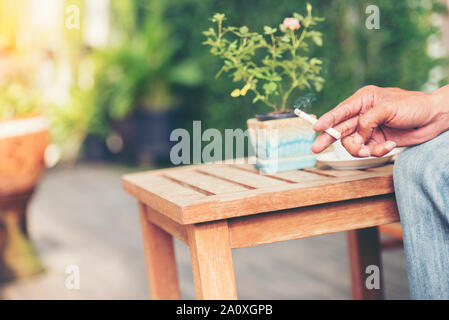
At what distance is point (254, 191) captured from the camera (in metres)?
1.28

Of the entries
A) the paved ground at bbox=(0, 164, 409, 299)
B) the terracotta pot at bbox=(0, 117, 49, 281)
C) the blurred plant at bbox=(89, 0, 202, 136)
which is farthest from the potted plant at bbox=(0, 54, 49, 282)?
the blurred plant at bbox=(89, 0, 202, 136)

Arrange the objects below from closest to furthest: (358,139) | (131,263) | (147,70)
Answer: (358,139)
(131,263)
(147,70)

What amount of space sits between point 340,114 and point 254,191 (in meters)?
0.27

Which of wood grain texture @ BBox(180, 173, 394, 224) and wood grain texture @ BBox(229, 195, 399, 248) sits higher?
wood grain texture @ BBox(180, 173, 394, 224)

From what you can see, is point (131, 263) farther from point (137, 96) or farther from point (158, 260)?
point (137, 96)

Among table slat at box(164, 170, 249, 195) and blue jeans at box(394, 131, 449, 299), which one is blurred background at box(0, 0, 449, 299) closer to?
table slat at box(164, 170, 249, 195)

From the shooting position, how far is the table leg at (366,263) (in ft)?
6.32

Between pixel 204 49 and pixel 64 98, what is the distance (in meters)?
2.37

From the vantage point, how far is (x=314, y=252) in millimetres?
3057

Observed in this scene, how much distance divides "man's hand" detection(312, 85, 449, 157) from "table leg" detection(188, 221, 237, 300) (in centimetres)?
31

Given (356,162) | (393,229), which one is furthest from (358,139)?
(393,229)

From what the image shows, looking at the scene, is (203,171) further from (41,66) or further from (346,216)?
(41,66)

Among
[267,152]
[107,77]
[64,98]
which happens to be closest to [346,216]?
[267,152]

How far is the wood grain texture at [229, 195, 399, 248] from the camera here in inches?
49.7
